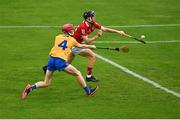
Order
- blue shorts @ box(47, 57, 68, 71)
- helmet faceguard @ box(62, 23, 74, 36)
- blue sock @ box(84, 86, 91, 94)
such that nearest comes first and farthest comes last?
blue shorts @ box(47, 57, 68, 71) → helmet faceguard @ box(62, 23, 74, 36) → blue sock @ box(84, 86, 91, 94)

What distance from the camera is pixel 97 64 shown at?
25844 millimetres

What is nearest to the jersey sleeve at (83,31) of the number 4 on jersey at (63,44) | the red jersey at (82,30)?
the red jersey at (82,30)

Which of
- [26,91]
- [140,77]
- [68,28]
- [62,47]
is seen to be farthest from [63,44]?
[140,77]

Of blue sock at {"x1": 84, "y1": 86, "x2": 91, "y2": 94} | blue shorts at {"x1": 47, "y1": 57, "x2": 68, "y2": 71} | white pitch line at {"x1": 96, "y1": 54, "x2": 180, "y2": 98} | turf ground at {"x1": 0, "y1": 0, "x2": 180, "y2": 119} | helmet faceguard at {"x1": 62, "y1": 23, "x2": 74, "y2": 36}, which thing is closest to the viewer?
turf ground at {"x1": 0, "y1": 0, "x2": 180, "y2": 119}

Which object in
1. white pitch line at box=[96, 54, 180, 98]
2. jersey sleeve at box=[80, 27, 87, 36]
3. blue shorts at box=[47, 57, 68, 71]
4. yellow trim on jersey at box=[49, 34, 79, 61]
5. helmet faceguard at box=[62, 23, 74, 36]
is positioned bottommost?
white pitch line at box=[96, 54, 180, 98]

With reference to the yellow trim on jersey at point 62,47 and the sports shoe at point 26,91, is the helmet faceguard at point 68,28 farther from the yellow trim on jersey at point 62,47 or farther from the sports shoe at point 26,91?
the sports shoe at point 26,91

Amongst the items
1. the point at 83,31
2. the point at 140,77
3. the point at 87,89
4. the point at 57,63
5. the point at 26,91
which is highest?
the point at 83,31

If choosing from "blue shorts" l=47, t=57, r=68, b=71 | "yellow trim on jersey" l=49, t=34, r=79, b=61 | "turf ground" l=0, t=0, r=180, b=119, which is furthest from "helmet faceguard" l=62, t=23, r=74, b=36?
"turf ground" l=0, t=0, r=180, b=119

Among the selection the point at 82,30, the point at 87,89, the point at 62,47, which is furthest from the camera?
the point at 82,30

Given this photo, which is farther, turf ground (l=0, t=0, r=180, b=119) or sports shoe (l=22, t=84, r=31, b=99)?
sports shoe (l=22, t=84, r=31, b=99)

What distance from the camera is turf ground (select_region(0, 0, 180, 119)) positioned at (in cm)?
1948

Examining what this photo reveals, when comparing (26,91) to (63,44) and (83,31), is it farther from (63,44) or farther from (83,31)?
(83,31)

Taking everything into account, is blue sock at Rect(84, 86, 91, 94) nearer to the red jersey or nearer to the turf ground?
the turf ground

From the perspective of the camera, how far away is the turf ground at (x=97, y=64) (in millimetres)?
19484
